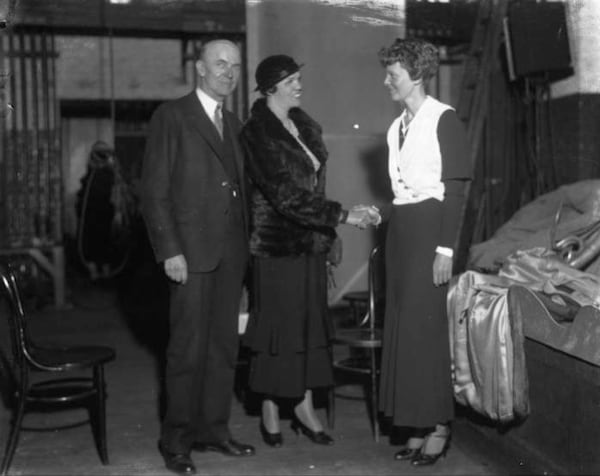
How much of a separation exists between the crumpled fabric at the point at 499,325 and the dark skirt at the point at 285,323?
65cm

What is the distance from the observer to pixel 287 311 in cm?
406

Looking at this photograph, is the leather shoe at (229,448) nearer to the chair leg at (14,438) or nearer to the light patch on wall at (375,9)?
the chair leg at (14,438)

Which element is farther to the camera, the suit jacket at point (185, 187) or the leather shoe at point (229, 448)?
the leather shoe at point (229, 448)

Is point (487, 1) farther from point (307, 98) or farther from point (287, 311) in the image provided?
point (287, 311)

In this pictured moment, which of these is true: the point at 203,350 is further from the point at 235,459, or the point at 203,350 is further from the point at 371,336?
the point at 371,336

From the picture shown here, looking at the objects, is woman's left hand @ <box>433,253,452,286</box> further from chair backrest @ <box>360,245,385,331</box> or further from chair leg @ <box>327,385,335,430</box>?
chair leg @ <box>327,385,335,430</box>

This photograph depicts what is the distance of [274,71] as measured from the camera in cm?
393

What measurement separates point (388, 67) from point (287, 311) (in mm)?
1206

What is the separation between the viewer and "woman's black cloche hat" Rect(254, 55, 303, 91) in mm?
3926

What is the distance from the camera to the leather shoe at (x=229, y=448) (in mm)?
4016

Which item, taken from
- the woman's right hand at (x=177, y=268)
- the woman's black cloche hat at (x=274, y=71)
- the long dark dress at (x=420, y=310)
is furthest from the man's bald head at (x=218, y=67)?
the long dark dress at (x=420, y=310)

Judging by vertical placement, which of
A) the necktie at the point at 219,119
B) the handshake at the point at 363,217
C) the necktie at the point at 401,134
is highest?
the necktie at the point at 219,119

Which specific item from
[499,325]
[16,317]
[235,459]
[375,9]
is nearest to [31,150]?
[16,317]

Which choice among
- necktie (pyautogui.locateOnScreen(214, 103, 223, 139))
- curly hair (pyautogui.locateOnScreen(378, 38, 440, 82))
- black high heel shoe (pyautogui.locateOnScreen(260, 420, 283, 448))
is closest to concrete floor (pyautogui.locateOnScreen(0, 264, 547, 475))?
black high heel shoe (pyautogui.locateOnScreen(260, 420, 283, 448))
